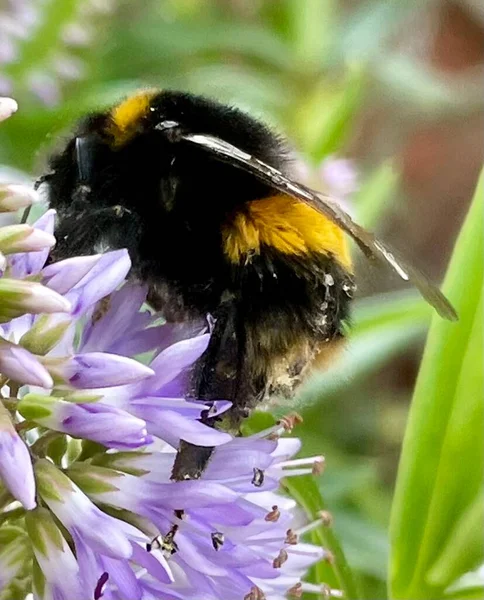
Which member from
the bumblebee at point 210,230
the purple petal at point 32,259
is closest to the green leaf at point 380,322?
the bumblebee at point 210,230

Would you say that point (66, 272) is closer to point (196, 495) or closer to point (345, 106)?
point (196, 495)

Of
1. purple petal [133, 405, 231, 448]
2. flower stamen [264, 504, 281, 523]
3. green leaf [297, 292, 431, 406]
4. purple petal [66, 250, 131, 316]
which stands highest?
purple petal [66, 250, 131, 316]

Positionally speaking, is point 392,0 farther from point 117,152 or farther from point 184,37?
point 117,152

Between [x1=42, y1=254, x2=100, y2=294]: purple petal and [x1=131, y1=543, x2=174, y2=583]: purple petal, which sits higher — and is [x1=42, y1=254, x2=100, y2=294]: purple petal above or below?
above

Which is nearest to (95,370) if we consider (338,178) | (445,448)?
(445,448)

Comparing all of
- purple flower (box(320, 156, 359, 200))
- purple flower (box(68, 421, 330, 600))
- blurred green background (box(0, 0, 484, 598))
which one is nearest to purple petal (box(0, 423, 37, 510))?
purple flower (box(68, 421, 330, 600))

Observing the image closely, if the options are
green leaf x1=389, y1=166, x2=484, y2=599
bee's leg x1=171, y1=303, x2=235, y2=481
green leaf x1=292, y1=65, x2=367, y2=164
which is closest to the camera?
bee's leg x1=171, y1=303, x2=235, y2=481

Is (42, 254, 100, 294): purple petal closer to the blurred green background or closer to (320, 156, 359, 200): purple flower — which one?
the blurred green background
